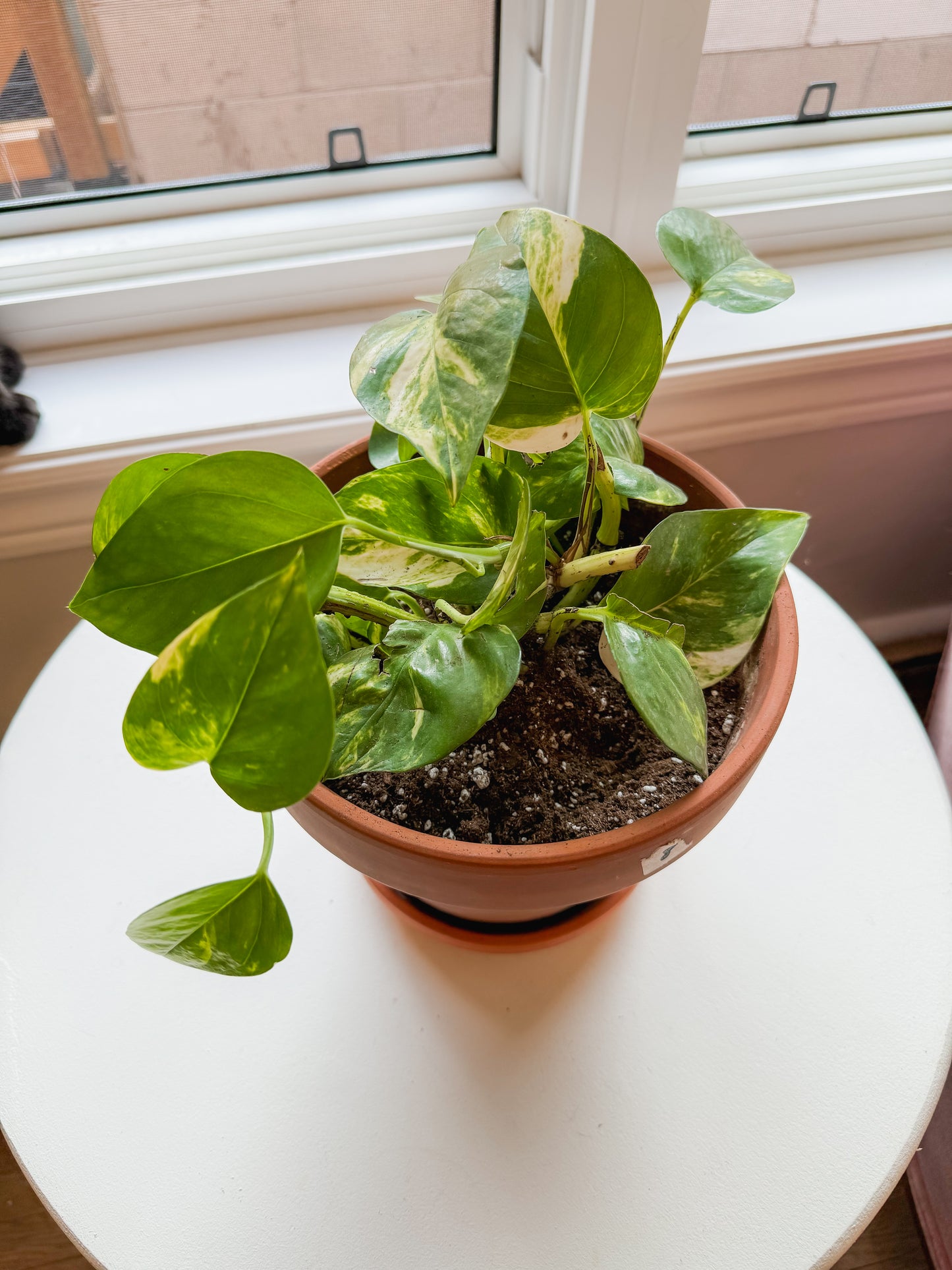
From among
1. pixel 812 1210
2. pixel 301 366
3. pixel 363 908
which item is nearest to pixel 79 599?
pixel 363 908

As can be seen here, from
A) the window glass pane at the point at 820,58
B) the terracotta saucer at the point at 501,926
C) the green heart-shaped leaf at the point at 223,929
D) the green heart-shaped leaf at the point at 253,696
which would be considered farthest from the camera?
the window glass pane at the point at 820,58

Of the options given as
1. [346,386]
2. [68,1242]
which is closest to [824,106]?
[346,386]

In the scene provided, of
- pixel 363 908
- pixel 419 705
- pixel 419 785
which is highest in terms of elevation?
pixel 419 705

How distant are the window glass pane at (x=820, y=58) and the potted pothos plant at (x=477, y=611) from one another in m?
0.55

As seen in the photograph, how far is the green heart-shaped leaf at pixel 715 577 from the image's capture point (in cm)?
42

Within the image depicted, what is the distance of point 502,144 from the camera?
98cm

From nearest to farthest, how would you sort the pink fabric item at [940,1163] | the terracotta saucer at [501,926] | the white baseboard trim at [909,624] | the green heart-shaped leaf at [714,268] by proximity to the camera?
the green heart-shaped leaf at [714,268] → the terracotta saucer at [501,926] → the pink fabric item at [940,1163] → the white baseboard trim at [909,624]

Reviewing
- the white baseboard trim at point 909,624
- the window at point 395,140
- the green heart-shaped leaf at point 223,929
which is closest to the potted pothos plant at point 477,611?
the green heart-shaped leaf at point 223,929

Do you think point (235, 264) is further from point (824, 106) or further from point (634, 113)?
point (824, 106)

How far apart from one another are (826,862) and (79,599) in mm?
518

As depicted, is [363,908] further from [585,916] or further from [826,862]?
[826,862]

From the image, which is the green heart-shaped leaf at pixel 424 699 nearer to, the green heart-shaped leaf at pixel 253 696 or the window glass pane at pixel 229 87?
the green heart-shaped leaf at pixel 253 696

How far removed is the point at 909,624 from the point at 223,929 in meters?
1.21

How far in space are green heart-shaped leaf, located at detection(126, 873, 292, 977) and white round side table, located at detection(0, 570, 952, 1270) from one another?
201 millimetres
